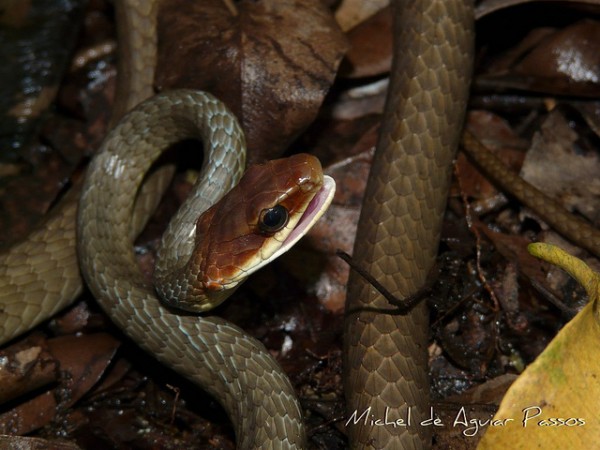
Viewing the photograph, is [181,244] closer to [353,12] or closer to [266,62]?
[266,62]

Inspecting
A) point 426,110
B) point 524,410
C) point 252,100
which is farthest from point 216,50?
point 524,410

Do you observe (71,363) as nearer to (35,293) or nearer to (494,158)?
(35,293)

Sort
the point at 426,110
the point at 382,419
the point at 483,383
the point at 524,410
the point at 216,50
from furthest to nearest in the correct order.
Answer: the point at 216,50, the point at 426,110, the point at 483,383, the point at 382,419, the point at 524,410

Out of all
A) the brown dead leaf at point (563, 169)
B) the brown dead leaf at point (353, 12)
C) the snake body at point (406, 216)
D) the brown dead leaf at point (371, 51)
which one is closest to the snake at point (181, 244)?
the snake body at point (406, 216)

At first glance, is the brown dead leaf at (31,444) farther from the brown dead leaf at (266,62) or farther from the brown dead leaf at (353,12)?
the brown dead leaf at (353,12)

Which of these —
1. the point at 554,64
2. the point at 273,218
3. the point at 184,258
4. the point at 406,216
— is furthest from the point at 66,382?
the point at 554,64

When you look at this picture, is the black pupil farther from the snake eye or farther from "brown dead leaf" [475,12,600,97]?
"brown dead leaf" [475,12,600,97]
